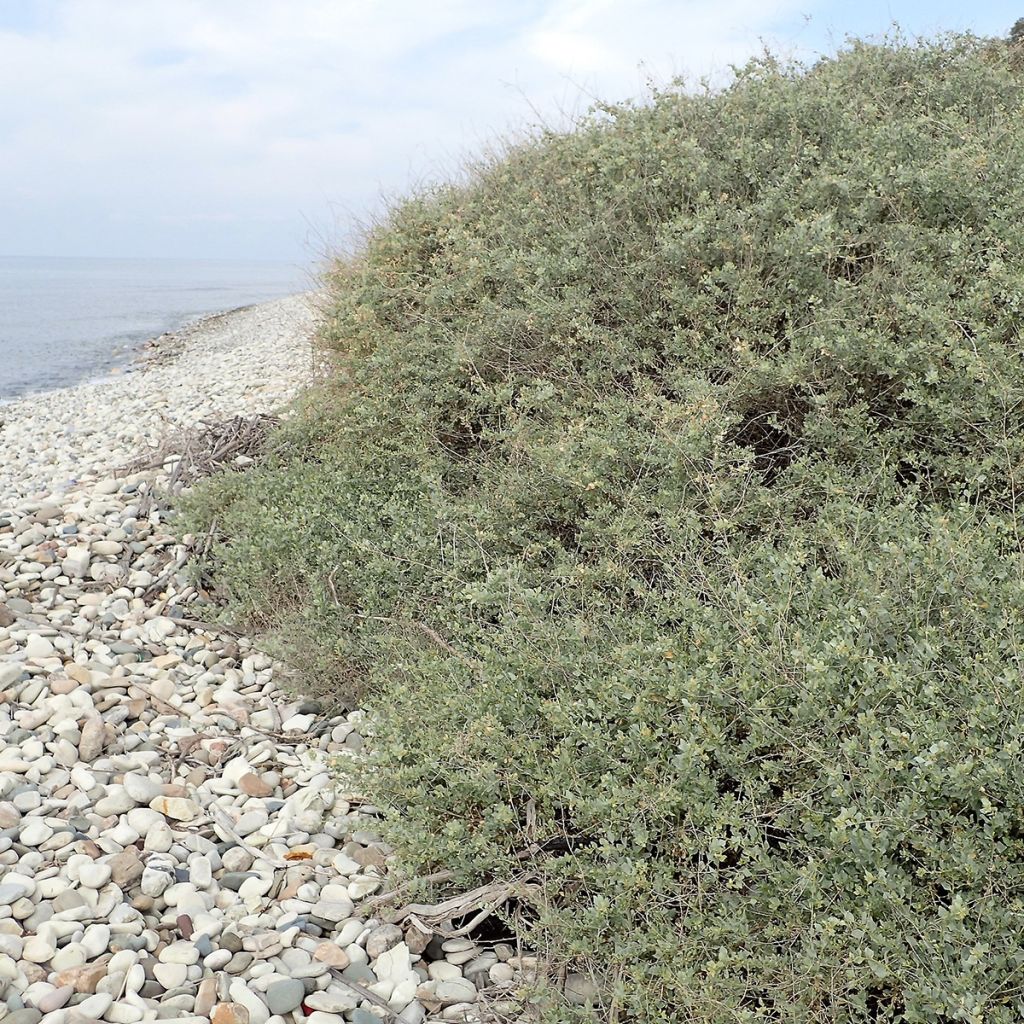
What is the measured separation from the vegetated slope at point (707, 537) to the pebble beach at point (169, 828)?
1.03ft

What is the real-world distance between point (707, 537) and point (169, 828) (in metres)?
2.55

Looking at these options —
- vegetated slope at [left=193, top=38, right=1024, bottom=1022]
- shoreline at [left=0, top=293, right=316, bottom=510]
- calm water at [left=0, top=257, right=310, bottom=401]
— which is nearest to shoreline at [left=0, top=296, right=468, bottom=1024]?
vegetated slope at [left=193, top=38, right=1024, bottom=1022]

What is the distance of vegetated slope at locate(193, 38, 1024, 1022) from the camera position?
2.37m

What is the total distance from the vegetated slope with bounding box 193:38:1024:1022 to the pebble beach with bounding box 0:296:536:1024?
12.4 inches

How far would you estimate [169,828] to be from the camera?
3.55 m

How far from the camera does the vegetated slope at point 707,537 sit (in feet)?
7.77

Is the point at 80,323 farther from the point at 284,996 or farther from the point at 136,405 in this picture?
the point at 284,996

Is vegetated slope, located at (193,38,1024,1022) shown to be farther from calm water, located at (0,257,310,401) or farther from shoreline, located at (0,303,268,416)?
shoreline, located at (0,303,268,416)

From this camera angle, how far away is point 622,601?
3.69 metres

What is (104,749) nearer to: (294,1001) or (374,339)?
(294,1001)

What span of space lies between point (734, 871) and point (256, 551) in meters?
3.52

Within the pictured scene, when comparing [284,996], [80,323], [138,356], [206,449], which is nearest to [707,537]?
[284,996]

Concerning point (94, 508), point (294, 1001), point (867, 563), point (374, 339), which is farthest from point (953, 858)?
point (94, 508)

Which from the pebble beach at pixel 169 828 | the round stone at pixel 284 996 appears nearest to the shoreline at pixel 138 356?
the pebble beach at pixel 169 828
